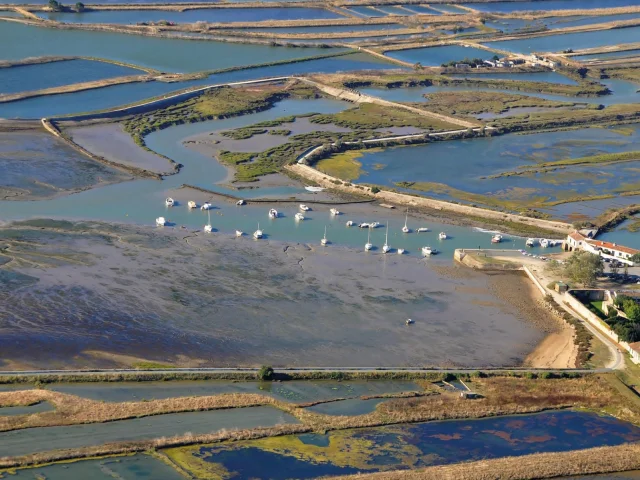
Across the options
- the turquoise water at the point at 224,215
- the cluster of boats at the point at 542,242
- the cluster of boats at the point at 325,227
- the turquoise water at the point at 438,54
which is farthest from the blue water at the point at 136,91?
the cluster of boats at the point at 542,242

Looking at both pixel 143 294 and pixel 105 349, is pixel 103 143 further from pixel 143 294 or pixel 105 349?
pixel 105 349

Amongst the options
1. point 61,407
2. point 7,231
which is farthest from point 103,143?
point 61,407

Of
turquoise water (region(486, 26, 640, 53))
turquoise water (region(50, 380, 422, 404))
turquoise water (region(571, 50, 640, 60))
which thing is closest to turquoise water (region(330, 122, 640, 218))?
turquoise water (region(50, 380, 422, 404))

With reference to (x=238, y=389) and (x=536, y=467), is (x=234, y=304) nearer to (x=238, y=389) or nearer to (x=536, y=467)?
(x=238, y=389)

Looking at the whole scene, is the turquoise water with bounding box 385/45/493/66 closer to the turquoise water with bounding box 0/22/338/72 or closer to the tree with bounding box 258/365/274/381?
the turquoise water with bounding box 0/22/338/72

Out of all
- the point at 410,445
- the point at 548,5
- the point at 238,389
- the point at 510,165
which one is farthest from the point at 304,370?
the point at 548,5

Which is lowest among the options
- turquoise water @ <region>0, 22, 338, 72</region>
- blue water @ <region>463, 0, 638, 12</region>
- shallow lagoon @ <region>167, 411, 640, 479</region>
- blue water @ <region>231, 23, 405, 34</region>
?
shallow lagoon @ <region>167, 411, 640, 479</region>
